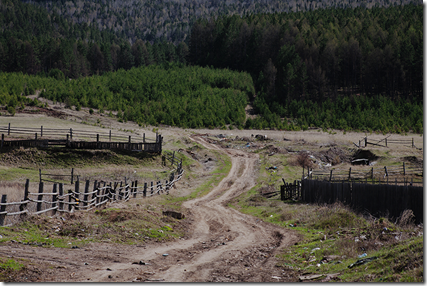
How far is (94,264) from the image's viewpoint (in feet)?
Answer: 42.0

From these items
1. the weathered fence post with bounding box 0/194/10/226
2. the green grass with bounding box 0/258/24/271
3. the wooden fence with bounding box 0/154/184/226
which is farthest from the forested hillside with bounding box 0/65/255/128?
the green grass with bounding box 0/258/24/271

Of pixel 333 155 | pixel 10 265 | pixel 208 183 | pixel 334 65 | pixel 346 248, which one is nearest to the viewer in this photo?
pixel 10 265

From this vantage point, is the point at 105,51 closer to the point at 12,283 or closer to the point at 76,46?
the point at 76,46

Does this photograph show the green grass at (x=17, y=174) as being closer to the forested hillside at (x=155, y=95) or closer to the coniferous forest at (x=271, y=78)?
the forested hillside at (x=155, y=95)

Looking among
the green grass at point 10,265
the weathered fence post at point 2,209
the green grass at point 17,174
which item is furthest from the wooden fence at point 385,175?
the green grass at point 17,174

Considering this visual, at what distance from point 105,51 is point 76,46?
Answer: 32.3ft

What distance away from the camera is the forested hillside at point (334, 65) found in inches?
3425

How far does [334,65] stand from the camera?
4156 inches

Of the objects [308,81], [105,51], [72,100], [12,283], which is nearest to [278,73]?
[308,81]

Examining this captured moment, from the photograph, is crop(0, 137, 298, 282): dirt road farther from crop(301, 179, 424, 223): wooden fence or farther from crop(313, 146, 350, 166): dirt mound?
crop(313, 146, 350, 166): dirt mound

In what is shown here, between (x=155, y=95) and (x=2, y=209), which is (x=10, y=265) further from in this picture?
(x=155, y=95)

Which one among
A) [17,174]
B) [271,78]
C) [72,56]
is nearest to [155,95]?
[271,78]

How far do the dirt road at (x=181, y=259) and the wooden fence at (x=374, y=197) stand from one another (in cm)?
706

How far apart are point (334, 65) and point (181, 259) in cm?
9908
